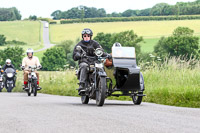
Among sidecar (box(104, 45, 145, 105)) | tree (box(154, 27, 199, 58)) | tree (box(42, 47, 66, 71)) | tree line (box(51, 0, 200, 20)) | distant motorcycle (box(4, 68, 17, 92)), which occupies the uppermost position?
tree line (box(51, 0, 200, 20))

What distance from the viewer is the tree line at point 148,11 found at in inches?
5423

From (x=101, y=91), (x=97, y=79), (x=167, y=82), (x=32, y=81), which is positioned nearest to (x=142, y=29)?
(x=32, y=81)

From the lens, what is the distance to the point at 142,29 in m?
112

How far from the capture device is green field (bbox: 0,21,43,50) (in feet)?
388

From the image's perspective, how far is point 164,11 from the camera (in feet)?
489

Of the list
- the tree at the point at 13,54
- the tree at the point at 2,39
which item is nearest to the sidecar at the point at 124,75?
the tree at the point at 13,54

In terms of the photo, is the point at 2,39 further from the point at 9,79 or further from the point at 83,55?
the point at 83,55

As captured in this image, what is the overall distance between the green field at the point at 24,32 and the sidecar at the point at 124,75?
101 meters

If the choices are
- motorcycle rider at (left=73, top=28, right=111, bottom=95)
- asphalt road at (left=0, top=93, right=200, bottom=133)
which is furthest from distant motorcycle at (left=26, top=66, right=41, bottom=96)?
asphalt road at (left=0, top=93, right=200, bottom=133)

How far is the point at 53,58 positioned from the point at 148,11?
63315mm

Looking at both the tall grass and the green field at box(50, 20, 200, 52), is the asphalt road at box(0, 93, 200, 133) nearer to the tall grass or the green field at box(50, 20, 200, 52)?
A: the tall grass

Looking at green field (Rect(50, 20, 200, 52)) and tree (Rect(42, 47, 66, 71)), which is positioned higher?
green field (Rect(50, 20, 200, 52))

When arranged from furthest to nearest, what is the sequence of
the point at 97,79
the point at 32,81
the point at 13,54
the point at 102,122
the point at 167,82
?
the point at 13,54 < the point at 32,81 < the point at 167,82 < the point at 97,79 < the point at 102,122

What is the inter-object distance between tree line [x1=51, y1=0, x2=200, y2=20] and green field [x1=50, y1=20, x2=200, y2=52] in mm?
20784
